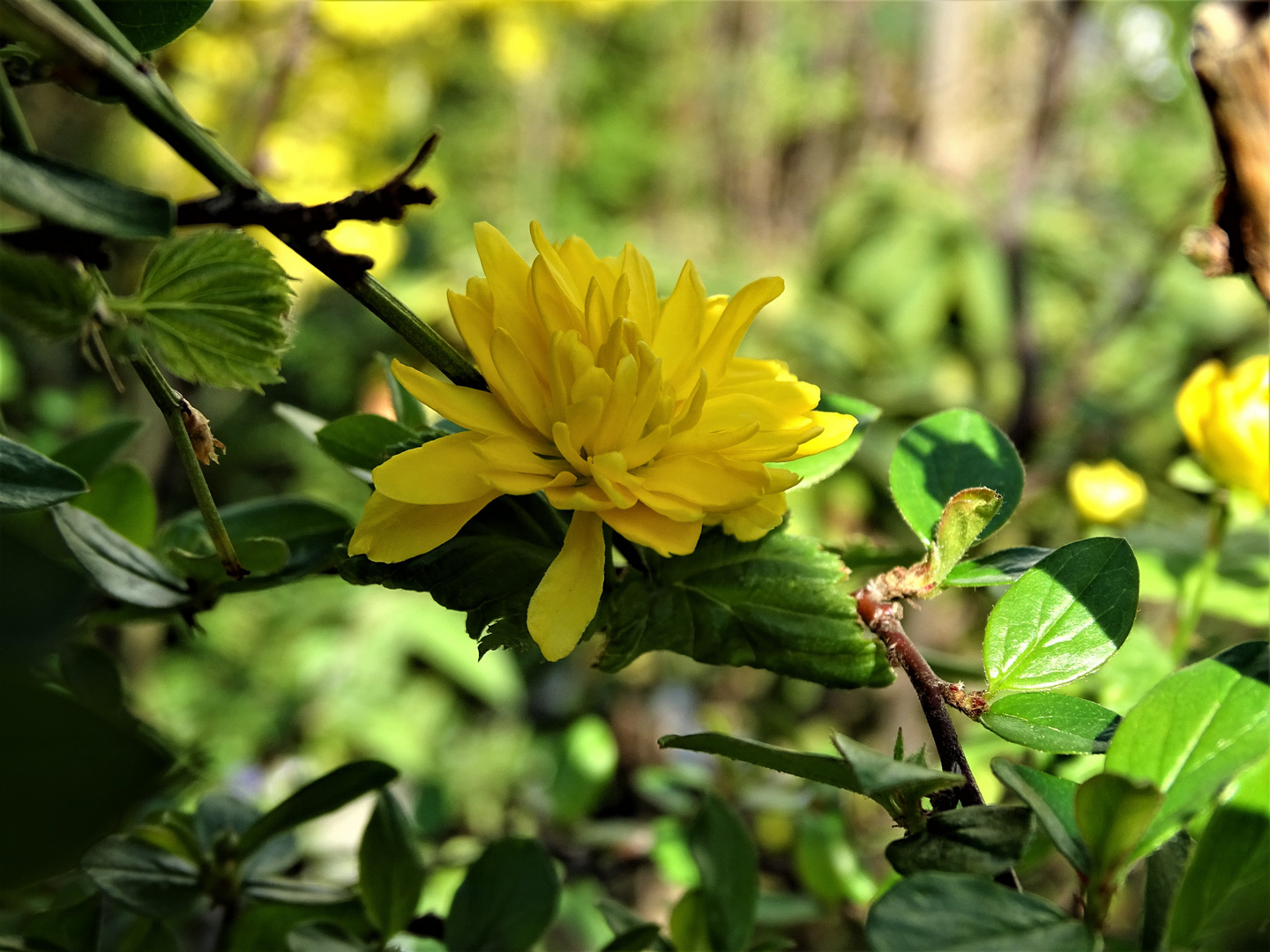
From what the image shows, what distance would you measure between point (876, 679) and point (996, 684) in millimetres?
24

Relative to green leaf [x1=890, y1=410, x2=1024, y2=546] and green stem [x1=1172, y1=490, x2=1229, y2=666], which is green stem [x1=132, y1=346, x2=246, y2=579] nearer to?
green leaf [x1=890, y1=410, x2=1024, y2=546]

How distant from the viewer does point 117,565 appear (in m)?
0.22

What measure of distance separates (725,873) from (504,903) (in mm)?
68

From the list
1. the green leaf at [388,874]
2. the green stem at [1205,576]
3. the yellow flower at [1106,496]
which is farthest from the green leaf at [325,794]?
the yellow flower at [1106,496]

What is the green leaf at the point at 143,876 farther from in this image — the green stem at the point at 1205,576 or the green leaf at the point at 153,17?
the green stem at the point at 1205,576

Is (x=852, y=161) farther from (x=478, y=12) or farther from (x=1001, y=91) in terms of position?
(x=478, y=12)

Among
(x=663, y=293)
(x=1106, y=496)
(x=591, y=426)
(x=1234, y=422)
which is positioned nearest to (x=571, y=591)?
(x=591, y=426)

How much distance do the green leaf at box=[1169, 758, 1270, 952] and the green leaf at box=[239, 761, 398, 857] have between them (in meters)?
0.18

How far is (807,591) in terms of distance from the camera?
21cm

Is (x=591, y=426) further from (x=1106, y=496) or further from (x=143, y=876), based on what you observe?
(x=1106, y=496)

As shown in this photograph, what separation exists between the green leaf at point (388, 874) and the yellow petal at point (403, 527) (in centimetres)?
12

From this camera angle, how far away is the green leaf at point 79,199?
0.51 ft

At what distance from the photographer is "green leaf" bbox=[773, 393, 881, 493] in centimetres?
25

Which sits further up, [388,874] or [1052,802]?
[1052,802]
